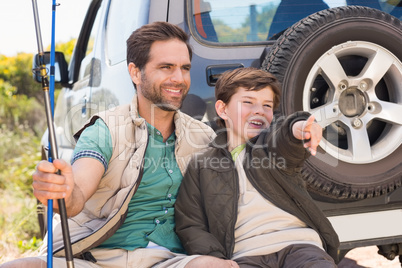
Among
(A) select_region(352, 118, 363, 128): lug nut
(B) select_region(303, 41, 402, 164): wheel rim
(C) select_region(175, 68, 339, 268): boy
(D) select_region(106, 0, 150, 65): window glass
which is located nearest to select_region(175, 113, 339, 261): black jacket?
(C) select_region(175, 68, 339, 268): boy

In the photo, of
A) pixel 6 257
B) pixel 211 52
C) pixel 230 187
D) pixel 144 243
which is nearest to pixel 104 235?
pixel 144 243

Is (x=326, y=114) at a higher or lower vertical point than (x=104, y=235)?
higher

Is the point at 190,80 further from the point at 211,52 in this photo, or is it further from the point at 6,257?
the point at 6,257

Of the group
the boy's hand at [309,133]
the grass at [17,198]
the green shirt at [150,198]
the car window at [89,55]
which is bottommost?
the grass at [17,198]

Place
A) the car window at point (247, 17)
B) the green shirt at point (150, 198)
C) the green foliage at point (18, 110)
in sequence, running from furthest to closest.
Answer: the green foliage at point (18, 110) < the car window at point (247, 17) < the green shirt at point (150, 198)

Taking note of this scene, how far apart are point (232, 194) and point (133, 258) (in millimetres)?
483

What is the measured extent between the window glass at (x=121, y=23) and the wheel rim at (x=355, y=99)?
3.08 feet

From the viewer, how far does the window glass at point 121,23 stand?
9.02ft

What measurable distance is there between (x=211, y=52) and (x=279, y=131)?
75cm

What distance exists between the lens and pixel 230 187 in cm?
221

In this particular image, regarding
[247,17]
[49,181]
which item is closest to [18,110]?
[247,17]

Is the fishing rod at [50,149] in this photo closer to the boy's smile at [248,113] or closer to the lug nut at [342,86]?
the boy's smile at [248,113]

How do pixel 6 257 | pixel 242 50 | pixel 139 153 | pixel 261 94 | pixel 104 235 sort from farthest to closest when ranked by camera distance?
pixel 6 257
pixel 242 50
pixel 261 94
pixel 139 153
pixel 104 235

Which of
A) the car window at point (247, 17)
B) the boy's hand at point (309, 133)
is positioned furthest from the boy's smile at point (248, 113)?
the car window at point (247, 17)
